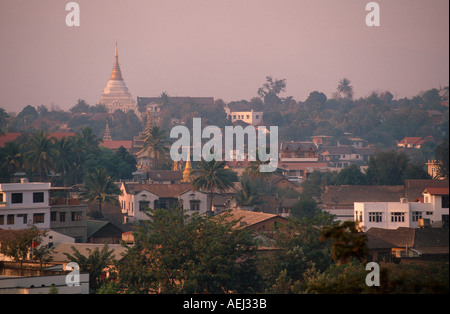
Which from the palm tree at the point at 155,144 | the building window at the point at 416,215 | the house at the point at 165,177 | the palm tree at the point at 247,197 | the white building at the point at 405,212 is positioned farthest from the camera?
the palm tree at the point at 155,144

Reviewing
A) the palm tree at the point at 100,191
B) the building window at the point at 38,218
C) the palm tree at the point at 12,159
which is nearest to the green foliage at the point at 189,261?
the building window at the point at 38,218

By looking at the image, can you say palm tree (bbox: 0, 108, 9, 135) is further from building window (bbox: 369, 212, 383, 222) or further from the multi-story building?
building window (bbox: 369, 212, 383, 222)

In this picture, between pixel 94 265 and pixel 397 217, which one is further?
pixel 397 217

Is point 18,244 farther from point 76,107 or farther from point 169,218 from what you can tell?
point 76,107

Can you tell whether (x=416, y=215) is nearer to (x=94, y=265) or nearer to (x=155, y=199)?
(x=155, y=199)

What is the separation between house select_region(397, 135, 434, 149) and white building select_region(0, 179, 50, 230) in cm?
4926

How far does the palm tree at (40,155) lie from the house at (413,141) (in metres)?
37.2

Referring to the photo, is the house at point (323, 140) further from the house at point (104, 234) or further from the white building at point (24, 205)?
the white building at point (24, 205)

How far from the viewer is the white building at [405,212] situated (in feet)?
119

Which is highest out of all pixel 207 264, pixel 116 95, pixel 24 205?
pixel 116 95

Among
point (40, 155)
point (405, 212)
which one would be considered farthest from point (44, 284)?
point (40, 155)

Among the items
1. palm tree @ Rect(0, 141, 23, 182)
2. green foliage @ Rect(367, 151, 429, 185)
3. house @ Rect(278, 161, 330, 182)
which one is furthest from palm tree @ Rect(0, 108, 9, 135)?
green foliage @ Rect(367, 151, 429, 185)

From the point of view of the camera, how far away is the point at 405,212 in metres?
36.8

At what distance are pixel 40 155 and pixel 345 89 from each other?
90.0 m
